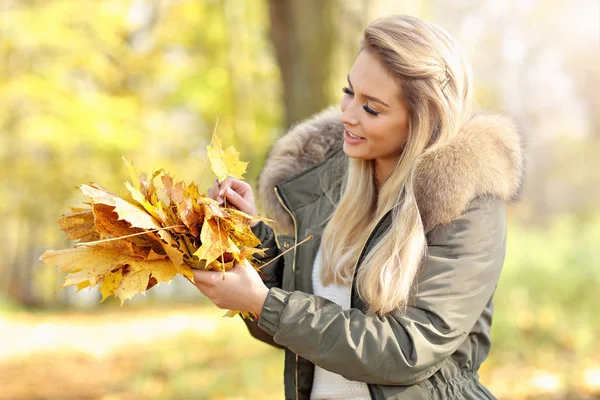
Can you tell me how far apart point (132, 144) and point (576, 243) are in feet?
21.0

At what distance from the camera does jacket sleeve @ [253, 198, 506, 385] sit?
1826 millimetres

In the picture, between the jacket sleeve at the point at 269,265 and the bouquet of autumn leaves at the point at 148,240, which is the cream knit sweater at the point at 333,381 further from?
the bouquet of autumn leaves at the point at 148,240

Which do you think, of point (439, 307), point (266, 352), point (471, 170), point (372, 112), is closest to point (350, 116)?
point (372, 112)

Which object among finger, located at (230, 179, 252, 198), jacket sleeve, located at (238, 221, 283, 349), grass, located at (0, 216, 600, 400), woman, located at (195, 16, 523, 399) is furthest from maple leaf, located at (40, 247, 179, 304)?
grass, located at (0, 216, 600, 400)

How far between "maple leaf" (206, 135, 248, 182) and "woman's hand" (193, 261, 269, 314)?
11.5 inches

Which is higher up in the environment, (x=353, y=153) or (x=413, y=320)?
(x=353, y=153)

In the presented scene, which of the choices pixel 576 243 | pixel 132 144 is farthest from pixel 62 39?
pixel 576 243

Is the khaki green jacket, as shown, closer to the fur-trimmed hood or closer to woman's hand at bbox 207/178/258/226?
the fur-trimmed hood

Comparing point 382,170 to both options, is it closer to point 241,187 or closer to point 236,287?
point 241,187

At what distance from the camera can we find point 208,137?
13.5 meters

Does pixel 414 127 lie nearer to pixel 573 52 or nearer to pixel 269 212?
pixel 269 212

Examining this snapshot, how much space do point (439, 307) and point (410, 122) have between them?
584mm

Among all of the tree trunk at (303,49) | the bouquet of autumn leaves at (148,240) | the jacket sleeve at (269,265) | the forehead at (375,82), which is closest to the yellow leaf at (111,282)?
the bouquet of autumn leaves at (148,240)

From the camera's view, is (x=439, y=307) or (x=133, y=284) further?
(x=439, y=307)
